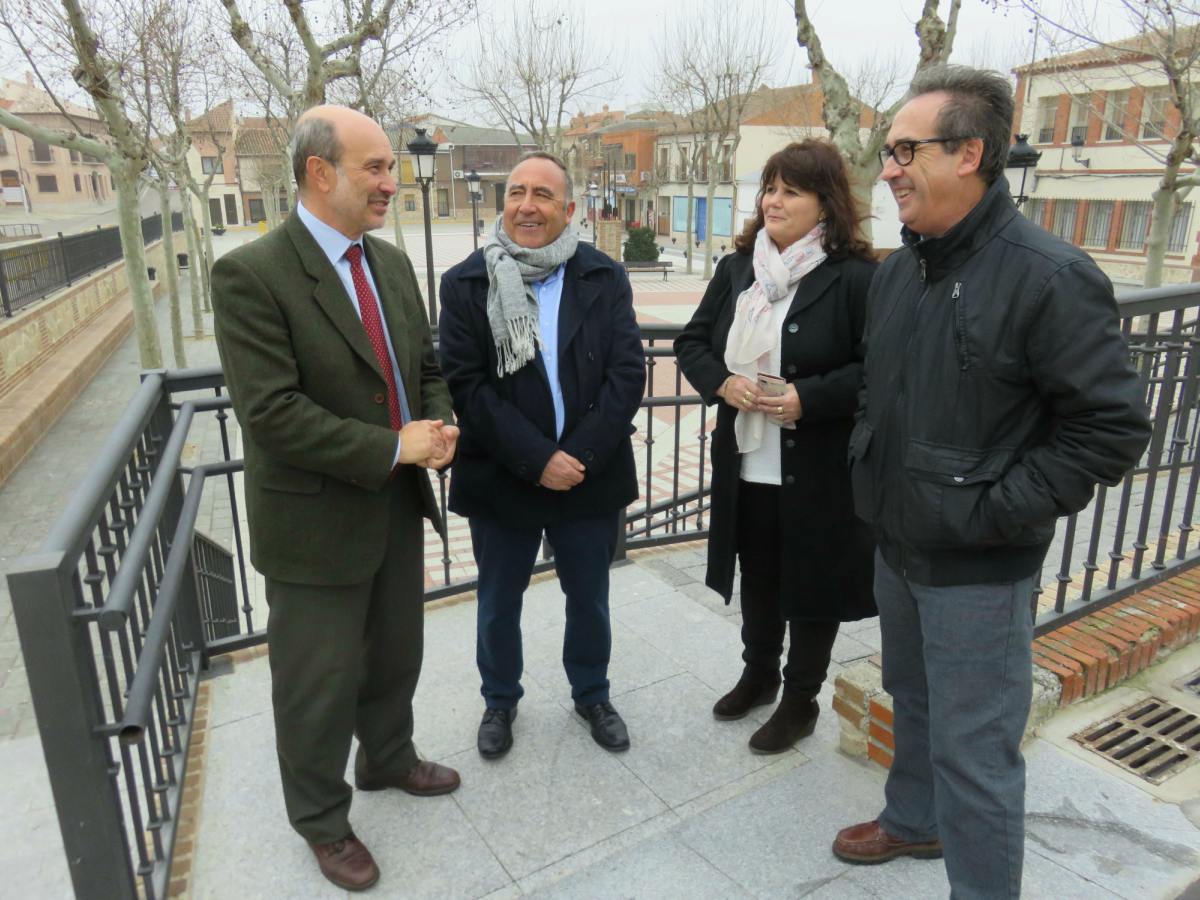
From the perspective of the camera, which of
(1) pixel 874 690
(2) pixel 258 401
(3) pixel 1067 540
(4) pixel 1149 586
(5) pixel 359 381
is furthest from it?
(4) pixel 1149 586

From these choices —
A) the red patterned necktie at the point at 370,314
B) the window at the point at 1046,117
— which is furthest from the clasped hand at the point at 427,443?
the window at the point at 1046,117

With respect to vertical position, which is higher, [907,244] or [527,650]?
[907,244]

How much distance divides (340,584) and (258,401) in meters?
0.52

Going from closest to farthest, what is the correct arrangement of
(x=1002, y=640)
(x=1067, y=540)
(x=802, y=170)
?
1. (x=1002, y=640)
2. (x=802, y=170)
3. (x=1067, y=540)

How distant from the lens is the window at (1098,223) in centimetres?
3119

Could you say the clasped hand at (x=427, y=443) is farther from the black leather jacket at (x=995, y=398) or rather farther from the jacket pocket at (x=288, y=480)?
the black leather jacket at (x=995, y=398)

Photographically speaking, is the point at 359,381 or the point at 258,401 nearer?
the point at 258,401

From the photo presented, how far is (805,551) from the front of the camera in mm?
2568

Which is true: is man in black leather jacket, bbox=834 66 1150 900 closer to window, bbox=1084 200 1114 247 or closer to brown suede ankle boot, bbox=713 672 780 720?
brown suede ankle boot, bbox=713 672 780 720

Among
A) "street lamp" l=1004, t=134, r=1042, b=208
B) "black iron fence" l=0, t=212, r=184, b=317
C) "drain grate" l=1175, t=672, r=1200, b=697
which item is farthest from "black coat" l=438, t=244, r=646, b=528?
"black iron fence" l=0, t=212, r=184, b=317

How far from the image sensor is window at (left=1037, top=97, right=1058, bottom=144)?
32469mm

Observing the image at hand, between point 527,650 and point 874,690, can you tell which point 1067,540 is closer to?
point 874,690

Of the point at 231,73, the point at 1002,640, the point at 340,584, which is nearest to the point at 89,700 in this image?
the point at 340,584

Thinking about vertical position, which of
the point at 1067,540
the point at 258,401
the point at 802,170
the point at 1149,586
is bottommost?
the point at 1149,586
